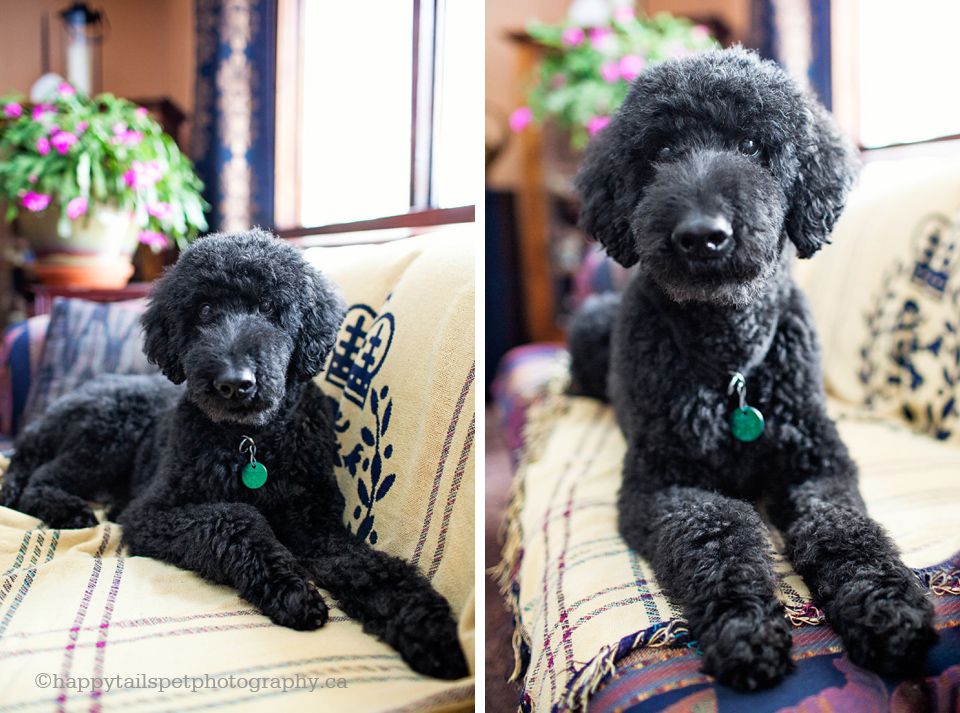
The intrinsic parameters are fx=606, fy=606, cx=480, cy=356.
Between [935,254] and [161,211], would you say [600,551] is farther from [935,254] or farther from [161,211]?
[161,211]

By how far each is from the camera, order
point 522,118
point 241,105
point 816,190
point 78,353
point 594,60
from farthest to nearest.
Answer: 1. point 522,118
2. point 594,60
3. point 241,105
4. point 78,353
5. point 816,190

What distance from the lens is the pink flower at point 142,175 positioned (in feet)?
7.37

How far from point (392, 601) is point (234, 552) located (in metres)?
0.27

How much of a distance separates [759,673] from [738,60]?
0.96 metres

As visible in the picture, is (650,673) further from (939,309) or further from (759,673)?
(939,309)

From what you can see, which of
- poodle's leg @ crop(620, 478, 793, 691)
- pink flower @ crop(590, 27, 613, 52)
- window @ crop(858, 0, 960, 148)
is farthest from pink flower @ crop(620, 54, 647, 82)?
poodle's leg @ crop(620, 478, 793, 691)

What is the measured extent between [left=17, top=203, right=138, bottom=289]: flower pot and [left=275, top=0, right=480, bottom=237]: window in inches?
24.7

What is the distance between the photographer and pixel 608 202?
1197 mm

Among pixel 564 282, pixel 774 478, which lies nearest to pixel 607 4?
pixel 564 282

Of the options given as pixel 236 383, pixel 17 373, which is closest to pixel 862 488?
pixel 236 383

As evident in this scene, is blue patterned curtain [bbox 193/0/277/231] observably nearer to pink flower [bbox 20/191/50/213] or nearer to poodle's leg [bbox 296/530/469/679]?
pink flower [bbox 20/191/50/213]

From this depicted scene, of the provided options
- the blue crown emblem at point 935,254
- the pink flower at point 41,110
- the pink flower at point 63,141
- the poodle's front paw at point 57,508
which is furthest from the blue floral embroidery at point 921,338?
the pink flower at point 41,110

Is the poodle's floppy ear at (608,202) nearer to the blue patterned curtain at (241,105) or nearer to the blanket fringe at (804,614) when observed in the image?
the blanket fringe at (804,614)

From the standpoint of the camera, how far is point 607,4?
3.31m
